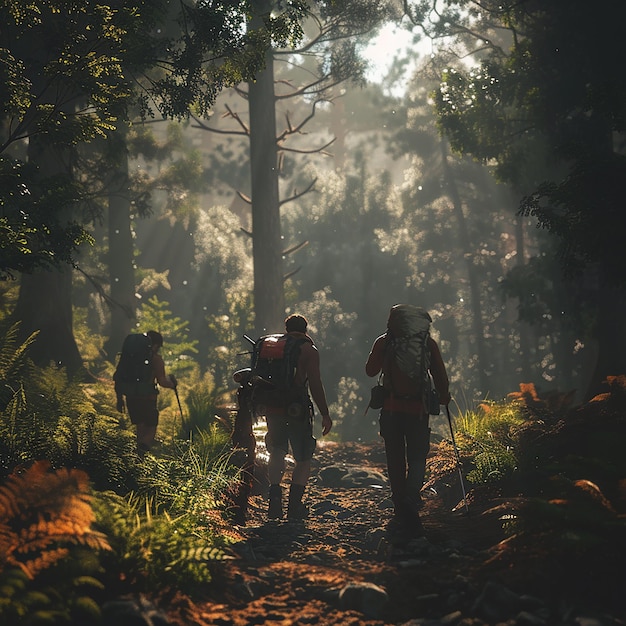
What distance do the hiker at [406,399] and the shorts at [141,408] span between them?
166 inches

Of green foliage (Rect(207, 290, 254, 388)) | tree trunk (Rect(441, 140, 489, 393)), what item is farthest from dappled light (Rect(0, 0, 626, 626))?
tree trunk (Rect(441, 140, 489, 393))

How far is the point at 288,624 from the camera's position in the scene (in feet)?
14.0

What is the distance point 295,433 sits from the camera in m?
7.54

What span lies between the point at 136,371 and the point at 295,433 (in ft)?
10.2

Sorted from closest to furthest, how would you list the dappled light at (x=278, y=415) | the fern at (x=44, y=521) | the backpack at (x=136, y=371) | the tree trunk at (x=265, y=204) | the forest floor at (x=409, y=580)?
the fern at (x=44, y=521) < the forest floor at (x=409, y=580) < the dappled light at (x=278, y=415) < the backpack at (x=136, y=371) < the tree trunk at (x=265, y=204)

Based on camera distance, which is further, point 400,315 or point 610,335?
point 610,335

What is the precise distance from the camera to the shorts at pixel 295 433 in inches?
296

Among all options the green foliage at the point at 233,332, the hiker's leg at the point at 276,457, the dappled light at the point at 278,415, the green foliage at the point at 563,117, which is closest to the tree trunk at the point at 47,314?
the dappled light at the point at 278,415

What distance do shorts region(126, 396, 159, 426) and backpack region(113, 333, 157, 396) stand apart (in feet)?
0.30

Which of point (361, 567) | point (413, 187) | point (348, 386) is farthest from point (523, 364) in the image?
point (361, 567)

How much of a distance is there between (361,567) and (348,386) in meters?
26.6

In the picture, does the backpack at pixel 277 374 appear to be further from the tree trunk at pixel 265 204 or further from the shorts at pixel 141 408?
the tree trunk at pixel 265 204

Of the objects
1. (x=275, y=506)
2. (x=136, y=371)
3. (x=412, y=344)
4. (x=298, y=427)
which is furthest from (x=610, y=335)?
(x=136, y=371)

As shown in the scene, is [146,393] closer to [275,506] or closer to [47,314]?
[275,506]
